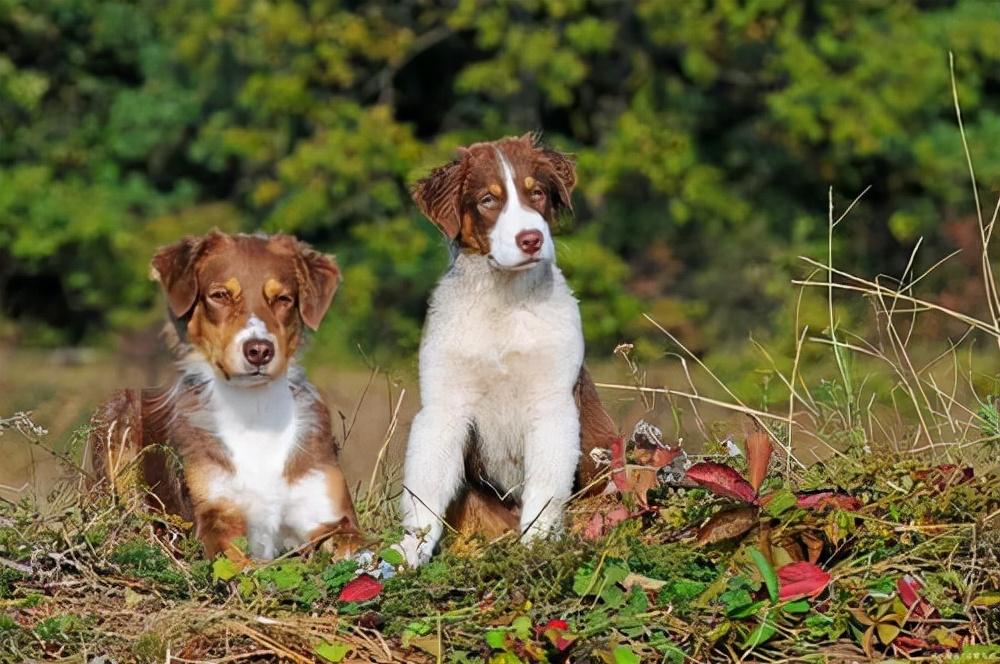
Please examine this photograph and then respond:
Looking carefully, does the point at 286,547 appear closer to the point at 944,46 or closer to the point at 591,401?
the point at 591,401

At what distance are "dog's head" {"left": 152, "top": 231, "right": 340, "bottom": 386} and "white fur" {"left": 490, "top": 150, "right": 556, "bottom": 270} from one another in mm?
607

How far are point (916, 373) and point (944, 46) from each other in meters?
14.4

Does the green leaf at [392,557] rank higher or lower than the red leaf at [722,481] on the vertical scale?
lower

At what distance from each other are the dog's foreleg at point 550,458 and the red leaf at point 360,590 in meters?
1.10

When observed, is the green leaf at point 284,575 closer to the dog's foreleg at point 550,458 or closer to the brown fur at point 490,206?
the dog's foreleg at point 550,458

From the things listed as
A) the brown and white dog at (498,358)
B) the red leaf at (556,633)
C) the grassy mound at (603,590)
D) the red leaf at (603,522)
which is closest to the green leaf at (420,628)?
the grassy mound at (603,590)

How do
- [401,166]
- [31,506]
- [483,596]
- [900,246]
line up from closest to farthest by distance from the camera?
[483,596]
[31,506]
[401,166]
[900,246]

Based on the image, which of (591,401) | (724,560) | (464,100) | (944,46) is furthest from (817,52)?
(724,560)

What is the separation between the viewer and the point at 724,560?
5.24 meters

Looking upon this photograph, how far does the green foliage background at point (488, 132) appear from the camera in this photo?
62.3 feet

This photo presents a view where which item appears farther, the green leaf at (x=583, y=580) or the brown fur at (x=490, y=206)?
the brown fur at (x=490, y=206)

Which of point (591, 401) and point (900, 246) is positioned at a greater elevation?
point (591, 401)

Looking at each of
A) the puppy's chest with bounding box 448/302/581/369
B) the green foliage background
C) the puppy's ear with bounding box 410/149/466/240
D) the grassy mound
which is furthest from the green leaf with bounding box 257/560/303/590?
the green foliage background

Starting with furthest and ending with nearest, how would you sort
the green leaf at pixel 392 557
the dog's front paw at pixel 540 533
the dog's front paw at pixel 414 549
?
the dog's front paw at pixel 414 549
the dog's front paw at pixel 540 533
the green leaf at pixel 392 557
